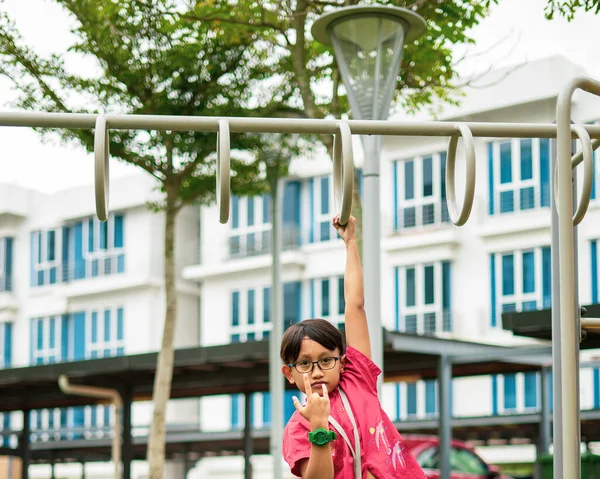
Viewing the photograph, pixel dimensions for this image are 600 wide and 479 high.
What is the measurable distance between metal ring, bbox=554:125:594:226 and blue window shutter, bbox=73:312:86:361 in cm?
3536

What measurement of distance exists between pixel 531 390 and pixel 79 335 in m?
16.5

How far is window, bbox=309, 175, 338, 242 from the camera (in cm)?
3422

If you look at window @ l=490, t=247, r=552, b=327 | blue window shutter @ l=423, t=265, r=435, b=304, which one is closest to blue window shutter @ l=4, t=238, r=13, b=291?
blue window shutter @ l=423, t=265, r=435, b=304

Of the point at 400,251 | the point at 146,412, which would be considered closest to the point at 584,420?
the point at 400,251

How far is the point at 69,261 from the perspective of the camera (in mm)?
40344

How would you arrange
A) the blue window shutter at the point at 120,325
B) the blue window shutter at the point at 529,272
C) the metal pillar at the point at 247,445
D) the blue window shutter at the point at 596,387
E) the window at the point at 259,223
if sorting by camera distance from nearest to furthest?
1. the metal pillar at the point at 247,445
2. the blue window shutter at the point at 596,387
3. the blue window shutter at the point at 529,272
4. the window at the point at 259,223
5. the blue window shutter at the point at 120,325

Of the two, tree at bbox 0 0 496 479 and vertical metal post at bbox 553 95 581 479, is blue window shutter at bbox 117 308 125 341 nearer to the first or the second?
tree at bbox 0 0 496 479

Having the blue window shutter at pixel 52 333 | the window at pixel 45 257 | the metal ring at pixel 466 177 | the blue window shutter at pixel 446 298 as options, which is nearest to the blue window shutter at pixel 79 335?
the blue window shutter at pixel 52 333

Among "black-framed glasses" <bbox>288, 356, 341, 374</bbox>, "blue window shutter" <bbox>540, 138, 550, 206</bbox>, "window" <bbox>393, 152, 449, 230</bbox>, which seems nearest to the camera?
"black-framed glasses" <bbox>288, 356, 341, 374</bbox>

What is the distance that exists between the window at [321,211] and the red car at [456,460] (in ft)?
61.4

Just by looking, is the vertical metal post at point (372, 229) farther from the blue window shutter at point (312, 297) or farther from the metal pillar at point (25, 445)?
the blue window shutter at point (312, 297)

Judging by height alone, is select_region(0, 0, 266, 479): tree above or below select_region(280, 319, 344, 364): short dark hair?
above

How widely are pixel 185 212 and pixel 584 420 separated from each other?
22448 mm

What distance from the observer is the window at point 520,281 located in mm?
28825
